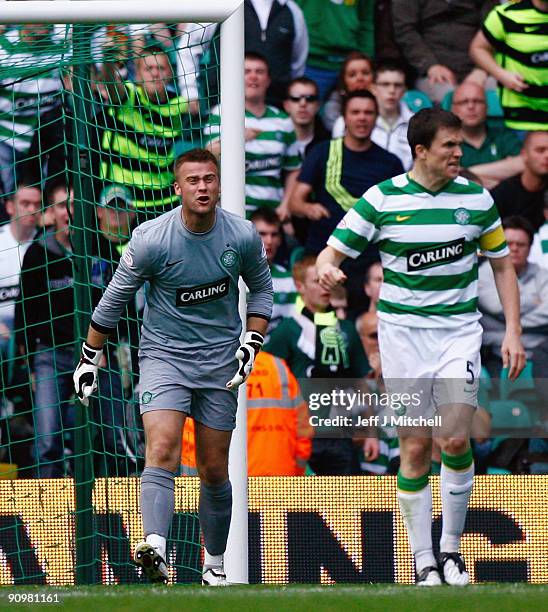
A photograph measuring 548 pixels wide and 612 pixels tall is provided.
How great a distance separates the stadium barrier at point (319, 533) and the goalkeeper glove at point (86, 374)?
5.35 ft

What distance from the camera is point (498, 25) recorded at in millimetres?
7879

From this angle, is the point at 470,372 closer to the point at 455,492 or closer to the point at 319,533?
the point at 455,492

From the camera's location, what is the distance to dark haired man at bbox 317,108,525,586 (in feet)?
20.9

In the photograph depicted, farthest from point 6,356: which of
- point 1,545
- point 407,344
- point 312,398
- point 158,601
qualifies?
point 158,601

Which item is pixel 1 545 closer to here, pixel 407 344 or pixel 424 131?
pixel 407 344

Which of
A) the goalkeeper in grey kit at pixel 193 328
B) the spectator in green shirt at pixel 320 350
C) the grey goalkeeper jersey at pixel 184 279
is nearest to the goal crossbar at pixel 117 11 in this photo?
the goalkeeper in grey kit at pixel 193 328

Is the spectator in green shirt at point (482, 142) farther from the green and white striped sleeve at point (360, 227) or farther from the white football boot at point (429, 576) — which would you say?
the white football boot at point (429, 576)

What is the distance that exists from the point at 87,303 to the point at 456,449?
6.42ft

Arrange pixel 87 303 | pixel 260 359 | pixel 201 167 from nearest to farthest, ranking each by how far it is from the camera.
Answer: pixel 201 167 < pixel 87 303 < pixel 260 359

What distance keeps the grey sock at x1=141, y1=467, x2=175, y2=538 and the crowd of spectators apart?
222 centimetres

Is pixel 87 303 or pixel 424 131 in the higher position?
pixel 424 131

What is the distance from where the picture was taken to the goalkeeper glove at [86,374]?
5.50 m

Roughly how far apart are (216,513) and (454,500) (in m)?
1.27

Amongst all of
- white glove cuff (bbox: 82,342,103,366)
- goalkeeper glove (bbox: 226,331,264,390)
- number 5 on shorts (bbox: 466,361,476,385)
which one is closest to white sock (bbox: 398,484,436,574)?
number 5 on shorts (bbox: 466,361,476,385)
